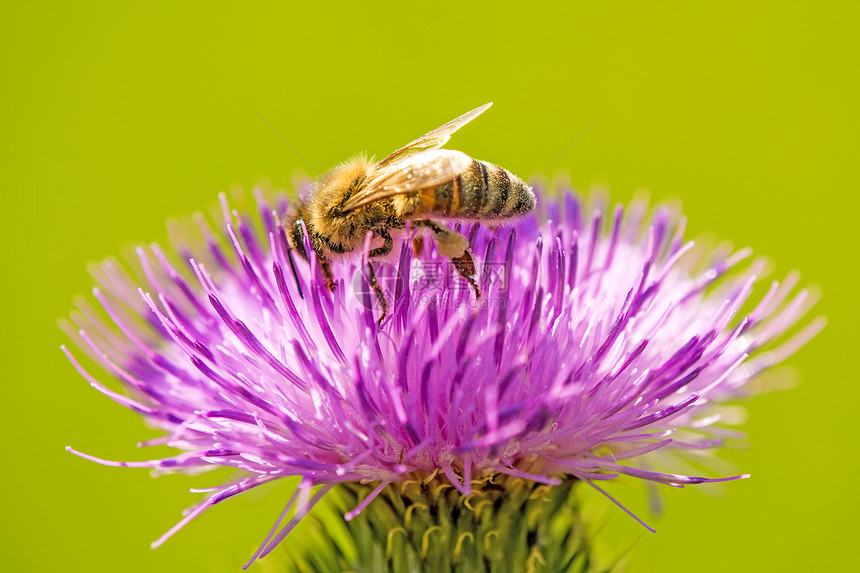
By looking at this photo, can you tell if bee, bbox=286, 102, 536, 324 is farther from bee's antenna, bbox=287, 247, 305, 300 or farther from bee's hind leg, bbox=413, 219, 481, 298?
bee's antenna, bbox=287, 247, 305, 300

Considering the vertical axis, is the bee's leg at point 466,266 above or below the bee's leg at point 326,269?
below

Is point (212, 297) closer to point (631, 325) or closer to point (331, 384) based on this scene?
point (331, 384)

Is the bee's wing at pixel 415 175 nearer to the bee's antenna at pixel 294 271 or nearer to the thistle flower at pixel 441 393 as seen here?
the thistle flower at pixel 441 393

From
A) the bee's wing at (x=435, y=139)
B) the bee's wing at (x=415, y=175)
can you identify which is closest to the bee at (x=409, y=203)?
the bee's wing at (x=415, y=175)

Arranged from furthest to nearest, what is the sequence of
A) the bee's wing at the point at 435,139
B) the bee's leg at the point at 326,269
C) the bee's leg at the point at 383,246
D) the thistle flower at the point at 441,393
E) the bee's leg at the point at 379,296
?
the bee's wing at the point at 435,139, the bee's leg at the point at 326,269, the bee's leg at the point at 383,246, the bee's leg at the point at 379,296, the thistle flower at the point at 441,393

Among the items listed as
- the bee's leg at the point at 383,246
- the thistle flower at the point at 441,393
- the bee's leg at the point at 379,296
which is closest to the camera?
the thistle flower at the point at 441,393

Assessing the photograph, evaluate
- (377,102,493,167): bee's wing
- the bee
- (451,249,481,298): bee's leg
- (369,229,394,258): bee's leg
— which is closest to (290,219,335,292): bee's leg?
the bee
